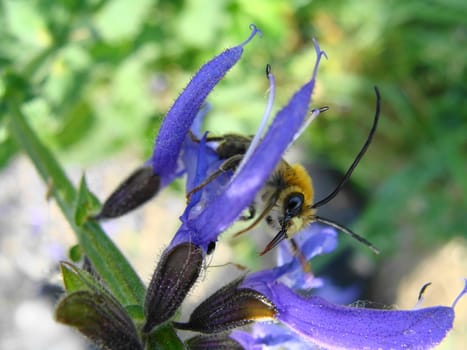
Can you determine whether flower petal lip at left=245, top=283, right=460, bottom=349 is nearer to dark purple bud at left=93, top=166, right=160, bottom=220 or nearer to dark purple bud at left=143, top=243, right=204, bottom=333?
dark purple bud at left=143, top=243, right=204, bottom=333

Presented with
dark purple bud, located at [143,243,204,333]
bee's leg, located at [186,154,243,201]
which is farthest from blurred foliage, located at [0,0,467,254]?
dark purple bud, located at [143,243,204,333]

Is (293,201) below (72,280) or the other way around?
below

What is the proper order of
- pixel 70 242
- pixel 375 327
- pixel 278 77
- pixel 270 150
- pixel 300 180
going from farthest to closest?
1. pixel 70 242
2. pixel 278 77
3. pixel 300 180
4. pixel 375 327
5. pixel 270 150

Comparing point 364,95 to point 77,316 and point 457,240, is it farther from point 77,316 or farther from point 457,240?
point 77,316

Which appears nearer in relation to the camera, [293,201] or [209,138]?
[293,201]

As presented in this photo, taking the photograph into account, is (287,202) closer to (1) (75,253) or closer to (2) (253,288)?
(2) (253,288)

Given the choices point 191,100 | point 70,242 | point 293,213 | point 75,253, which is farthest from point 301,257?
point 70,242
